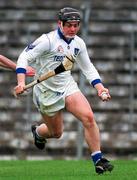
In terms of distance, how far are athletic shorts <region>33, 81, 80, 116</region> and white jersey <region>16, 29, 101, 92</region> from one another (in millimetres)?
66

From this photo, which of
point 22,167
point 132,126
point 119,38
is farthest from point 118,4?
point 22,167

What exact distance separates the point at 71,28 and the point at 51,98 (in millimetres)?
1058

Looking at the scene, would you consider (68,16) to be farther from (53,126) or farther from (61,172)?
(61,172)

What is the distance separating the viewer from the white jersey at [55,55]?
1158cm

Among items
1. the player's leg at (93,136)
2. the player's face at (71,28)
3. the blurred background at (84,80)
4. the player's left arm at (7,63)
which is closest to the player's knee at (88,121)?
the player's leg at (93,136)

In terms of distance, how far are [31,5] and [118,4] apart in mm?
1933

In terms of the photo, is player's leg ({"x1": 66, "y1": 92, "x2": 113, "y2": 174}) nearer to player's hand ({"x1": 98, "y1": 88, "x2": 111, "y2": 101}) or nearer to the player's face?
player's hand ({"x1": 98, "y1": 88, "x2": 111, "y2": 101})

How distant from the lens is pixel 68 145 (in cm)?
1794

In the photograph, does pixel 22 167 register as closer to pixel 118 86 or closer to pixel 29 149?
pixel 29 149

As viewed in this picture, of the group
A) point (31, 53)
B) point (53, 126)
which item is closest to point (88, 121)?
point (31, 53)

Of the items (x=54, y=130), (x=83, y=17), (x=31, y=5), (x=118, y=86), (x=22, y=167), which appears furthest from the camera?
(x=31, y=5)

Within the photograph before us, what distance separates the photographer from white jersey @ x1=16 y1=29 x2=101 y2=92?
38.0 feet

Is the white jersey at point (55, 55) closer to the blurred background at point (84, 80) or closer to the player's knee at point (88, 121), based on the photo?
the player's knee at point (88, 121)

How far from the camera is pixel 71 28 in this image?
38.0ft
